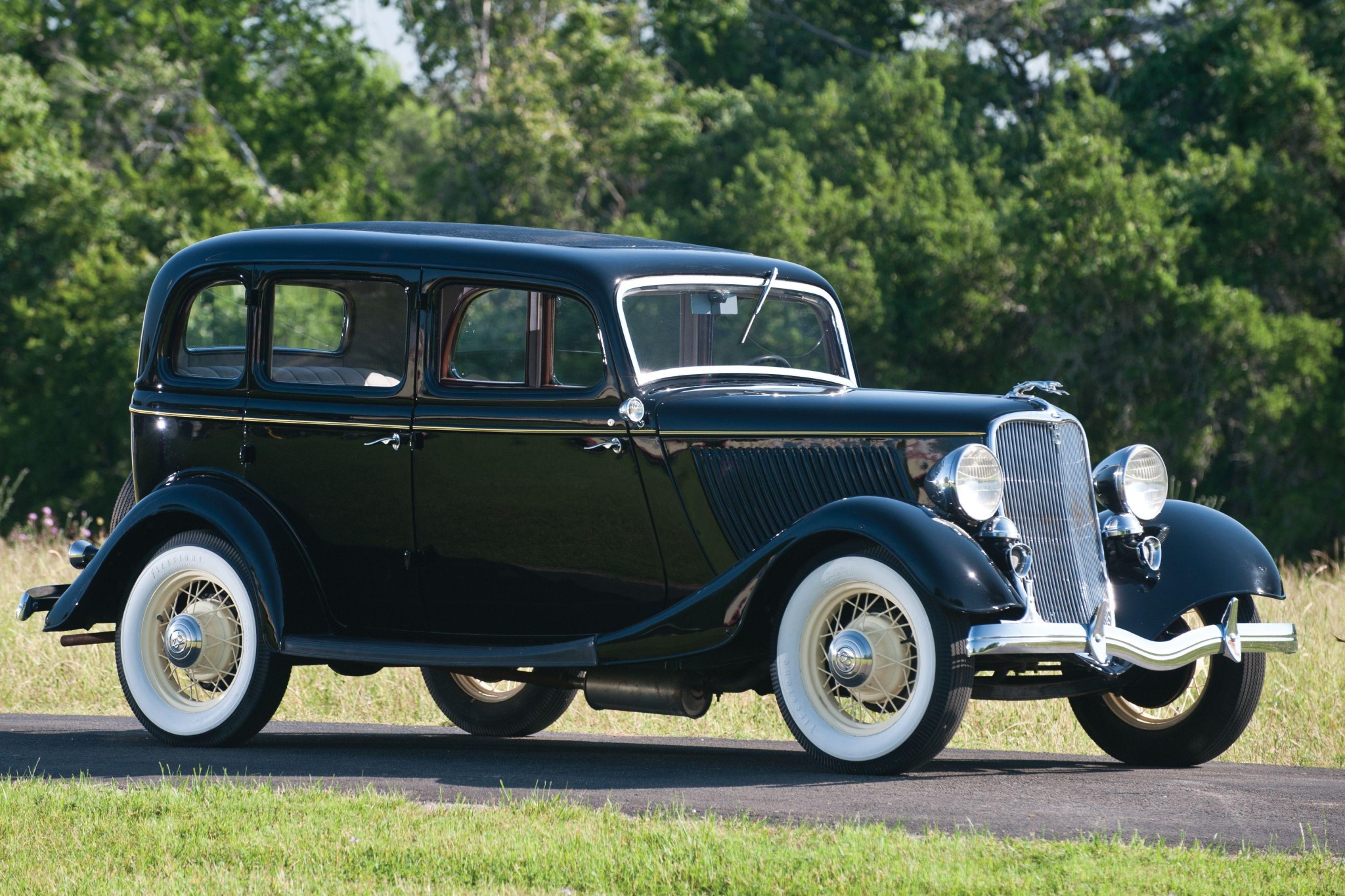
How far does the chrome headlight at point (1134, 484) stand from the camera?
7105mm

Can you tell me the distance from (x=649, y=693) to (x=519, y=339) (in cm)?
164

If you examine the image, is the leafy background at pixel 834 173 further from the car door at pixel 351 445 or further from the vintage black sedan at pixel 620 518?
the car door at pixel 351 445

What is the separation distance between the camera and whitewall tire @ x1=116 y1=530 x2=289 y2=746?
7414mm

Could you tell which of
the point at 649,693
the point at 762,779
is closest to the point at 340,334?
the point at 649,693

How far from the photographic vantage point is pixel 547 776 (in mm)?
6438

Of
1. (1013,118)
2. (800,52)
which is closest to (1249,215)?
(1013,118)

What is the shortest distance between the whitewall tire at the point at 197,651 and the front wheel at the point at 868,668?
2.38 m

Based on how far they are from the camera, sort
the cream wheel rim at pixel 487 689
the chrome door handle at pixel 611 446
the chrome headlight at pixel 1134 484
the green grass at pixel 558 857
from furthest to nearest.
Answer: the cream wheel rim at pixel 487 689 < the chrome headlight at pixel 1134 484 < the chrome door handle at pixel 611 446 < the green grass at pixel 558 857

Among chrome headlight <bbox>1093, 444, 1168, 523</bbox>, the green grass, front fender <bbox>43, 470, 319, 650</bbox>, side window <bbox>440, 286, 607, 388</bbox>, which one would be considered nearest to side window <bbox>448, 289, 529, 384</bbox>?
side window <bbox>440, 286, 607, 388</bbox>

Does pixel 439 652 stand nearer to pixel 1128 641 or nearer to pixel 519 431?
pixel 519 431

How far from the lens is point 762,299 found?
301 inches

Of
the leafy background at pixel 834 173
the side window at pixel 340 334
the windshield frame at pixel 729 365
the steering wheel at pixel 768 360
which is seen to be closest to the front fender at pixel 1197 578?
the windshield frame at pixel 729 365

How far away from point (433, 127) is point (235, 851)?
43.1m

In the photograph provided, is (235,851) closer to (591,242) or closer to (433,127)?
(591,242)
